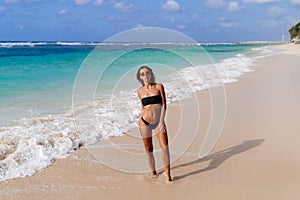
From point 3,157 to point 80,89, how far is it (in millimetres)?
8090

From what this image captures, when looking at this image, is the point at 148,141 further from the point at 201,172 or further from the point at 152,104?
the point at 201,172

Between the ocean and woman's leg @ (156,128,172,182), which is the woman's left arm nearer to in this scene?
woman's leg @ (156,128,172,182)

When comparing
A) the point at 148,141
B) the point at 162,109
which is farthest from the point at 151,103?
the point at 148,141

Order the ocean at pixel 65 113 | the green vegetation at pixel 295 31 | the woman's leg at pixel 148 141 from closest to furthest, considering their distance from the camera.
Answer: the woman's leg at pixel 148 141
the ocean at pixel 65 113
the green vegetation at pixel 295 31

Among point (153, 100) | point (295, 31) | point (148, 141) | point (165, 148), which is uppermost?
point (295, 31)

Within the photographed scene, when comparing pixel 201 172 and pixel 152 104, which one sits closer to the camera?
pixel 152 104

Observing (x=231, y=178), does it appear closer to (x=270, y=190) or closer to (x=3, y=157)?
(x=270, y=190)

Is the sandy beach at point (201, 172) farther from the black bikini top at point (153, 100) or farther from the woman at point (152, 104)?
the black bikini top at point (153, 100)

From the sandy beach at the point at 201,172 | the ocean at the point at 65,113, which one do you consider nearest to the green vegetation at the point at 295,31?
the ocean at the point at 65,113

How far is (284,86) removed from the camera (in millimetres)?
13562

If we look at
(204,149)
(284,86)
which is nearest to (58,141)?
(204,149)

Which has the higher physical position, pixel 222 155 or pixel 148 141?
pixel 148 141

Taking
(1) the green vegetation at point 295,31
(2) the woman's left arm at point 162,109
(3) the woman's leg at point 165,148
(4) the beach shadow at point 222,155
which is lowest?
(4) the beach shadow at point 222,155

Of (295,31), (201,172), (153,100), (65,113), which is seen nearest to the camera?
(153,100)
